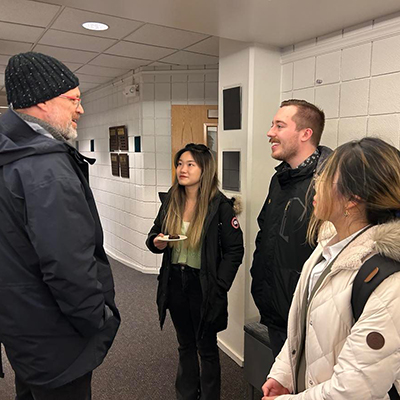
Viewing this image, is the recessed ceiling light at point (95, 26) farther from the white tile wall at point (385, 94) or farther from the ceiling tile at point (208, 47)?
the white tile wall at point (385, 94)

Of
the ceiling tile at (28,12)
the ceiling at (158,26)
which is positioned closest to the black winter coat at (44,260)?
the ceiling at (158,26)

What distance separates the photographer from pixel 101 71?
4.46 metres

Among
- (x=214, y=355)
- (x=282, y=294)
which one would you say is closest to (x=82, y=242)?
(x=282, y=294)

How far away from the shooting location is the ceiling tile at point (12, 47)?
10.7 feet

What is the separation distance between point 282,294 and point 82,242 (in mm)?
1024

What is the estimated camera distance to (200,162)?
2.10 metres

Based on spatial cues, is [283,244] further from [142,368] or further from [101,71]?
[101,71]

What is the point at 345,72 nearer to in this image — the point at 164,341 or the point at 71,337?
the point at 71,337

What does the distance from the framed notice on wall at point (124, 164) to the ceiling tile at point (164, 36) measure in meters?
1.84

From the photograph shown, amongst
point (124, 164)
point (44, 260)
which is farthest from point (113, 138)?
point (44, 260)

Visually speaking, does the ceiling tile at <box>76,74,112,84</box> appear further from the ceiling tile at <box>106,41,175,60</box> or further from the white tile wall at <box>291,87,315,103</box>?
the white tile wall at <box>291,87,315,103</box>

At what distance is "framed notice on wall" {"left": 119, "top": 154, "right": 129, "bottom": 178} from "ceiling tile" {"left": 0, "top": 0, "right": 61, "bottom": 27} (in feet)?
7.15

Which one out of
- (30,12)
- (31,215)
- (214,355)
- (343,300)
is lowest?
(214,355)

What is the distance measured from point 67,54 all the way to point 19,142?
2823mm
